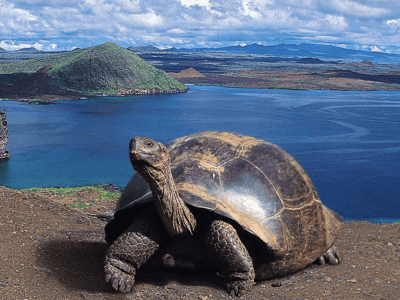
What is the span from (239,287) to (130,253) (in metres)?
1.70

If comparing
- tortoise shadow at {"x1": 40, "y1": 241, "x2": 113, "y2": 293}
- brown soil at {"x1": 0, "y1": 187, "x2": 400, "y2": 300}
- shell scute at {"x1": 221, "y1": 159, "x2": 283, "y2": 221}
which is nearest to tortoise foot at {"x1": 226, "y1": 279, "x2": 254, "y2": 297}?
brown soil at {"x1": 0, "y1": 187, "x2": 400, "y2": 300}

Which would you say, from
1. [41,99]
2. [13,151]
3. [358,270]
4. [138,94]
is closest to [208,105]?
[138,94]

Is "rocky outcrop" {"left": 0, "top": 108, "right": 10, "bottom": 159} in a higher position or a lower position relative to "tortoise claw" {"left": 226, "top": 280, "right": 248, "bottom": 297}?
lower

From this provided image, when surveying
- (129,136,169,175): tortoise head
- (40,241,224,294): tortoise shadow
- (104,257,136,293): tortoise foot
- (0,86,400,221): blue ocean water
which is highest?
(129,136,169,175): tortoise head

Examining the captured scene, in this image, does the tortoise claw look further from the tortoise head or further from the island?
the island

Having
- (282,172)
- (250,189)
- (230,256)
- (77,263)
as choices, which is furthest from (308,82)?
(230,256)

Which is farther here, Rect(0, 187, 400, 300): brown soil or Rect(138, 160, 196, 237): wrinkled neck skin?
Rect(0, 187, 400, 300): brown soil

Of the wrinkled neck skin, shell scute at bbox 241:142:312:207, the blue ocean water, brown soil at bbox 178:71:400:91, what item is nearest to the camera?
the wrinkled neck skin

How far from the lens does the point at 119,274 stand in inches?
271

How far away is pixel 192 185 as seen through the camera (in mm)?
7340

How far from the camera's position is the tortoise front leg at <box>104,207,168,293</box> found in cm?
686

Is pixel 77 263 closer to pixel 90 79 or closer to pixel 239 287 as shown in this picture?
pixel 239 287

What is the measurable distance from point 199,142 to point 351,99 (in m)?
131

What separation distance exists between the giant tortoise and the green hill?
133115 millimetres
